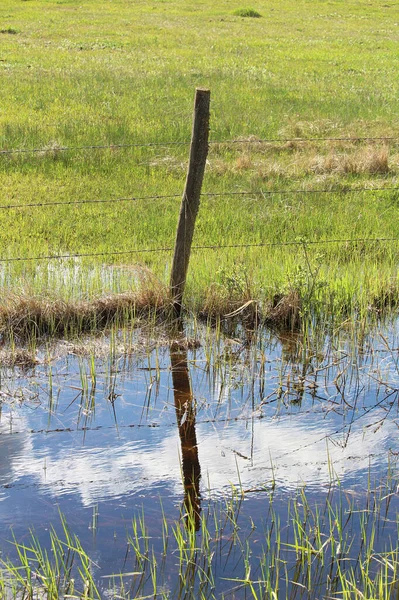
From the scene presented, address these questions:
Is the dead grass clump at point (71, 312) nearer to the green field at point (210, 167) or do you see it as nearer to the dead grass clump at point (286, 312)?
the green field at point (210, 167)

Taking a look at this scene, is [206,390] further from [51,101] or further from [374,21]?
[374,21]

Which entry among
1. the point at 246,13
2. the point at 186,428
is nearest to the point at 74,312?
the point at 186,428

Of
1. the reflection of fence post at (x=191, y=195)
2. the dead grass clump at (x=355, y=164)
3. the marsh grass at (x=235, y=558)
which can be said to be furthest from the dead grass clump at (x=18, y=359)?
the dead grass clump at (x=355, y=164)

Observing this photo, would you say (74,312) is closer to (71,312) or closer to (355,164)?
(71,312)

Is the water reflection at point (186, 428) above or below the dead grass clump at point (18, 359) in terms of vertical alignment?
below

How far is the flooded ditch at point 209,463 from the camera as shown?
4434 millimetres

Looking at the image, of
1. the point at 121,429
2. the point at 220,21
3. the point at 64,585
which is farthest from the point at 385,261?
the point at 220,21

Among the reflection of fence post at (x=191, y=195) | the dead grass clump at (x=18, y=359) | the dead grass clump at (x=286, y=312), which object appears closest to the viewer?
the dead grass clump at (x=18, y=359)

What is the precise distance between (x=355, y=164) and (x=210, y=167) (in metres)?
2.31

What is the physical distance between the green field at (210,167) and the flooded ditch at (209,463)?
102 cm

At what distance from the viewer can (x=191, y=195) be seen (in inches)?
314

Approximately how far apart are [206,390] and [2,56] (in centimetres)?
2050

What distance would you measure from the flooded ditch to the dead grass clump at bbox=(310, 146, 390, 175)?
20.3ft

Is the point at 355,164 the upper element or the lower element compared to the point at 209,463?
upper
